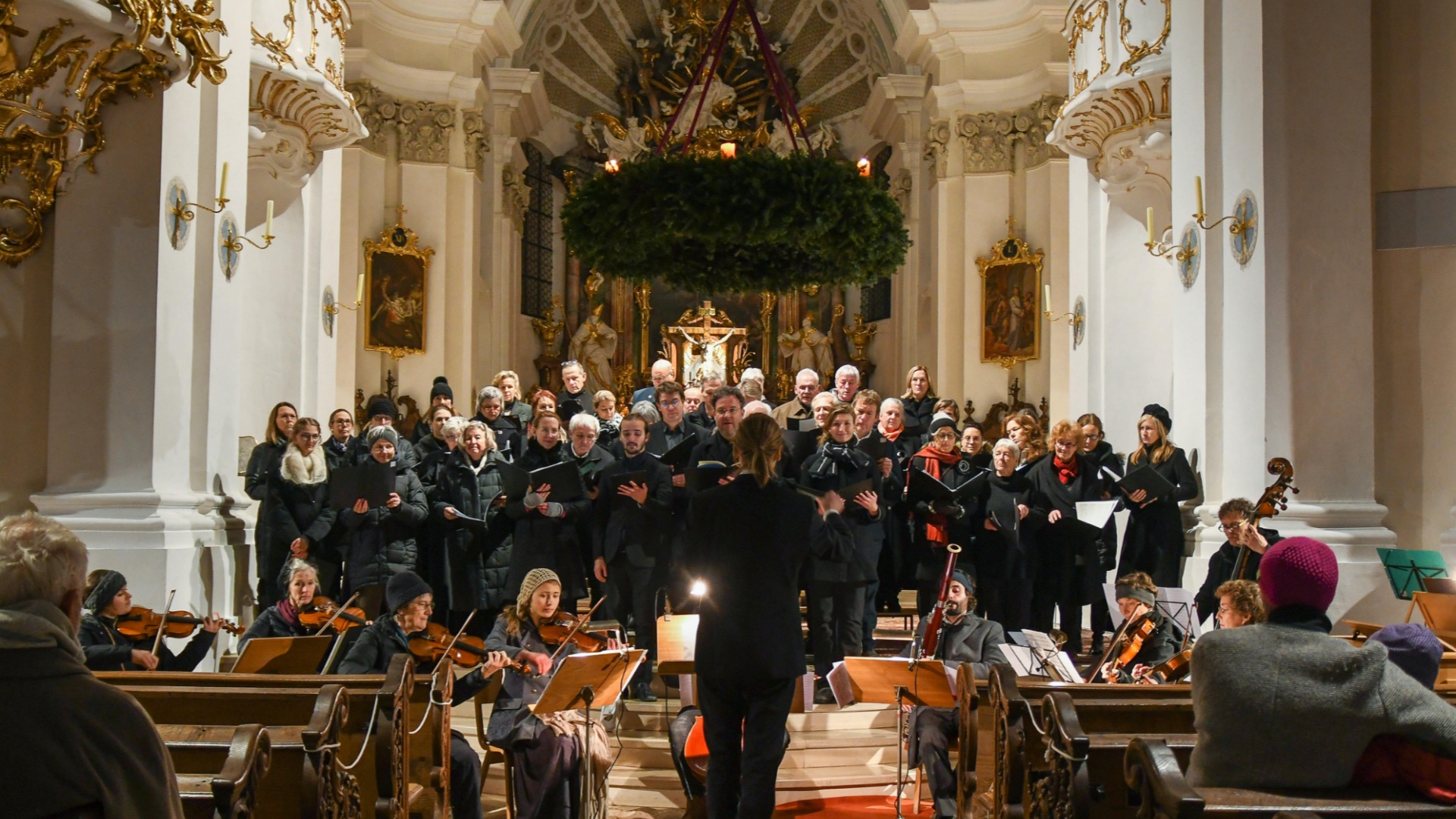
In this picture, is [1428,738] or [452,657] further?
[452,657]

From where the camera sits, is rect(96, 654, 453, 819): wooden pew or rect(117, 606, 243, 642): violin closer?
rect(96, 654, 453, 819): wooden pew

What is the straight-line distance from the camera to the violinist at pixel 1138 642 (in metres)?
5.77

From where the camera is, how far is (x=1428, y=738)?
2.79 m

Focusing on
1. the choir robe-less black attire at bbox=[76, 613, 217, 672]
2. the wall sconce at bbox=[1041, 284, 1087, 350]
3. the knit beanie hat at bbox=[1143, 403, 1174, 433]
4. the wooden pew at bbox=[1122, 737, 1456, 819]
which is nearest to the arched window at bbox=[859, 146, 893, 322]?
the wall sconce at bbox=[1041, 284, 1087, 350]

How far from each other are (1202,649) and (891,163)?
51.7 feet

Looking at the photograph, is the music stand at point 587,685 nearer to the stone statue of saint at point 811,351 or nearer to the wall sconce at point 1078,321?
the wall sconce at point 1078,321

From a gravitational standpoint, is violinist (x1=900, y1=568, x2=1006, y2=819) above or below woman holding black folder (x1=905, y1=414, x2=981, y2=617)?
below

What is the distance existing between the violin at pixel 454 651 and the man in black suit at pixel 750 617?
45.5 inches

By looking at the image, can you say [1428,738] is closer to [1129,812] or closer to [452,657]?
[1129,812]

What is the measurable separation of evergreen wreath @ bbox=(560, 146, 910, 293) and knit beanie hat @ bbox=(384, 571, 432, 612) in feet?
7.13

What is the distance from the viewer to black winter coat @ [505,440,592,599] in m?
7.16

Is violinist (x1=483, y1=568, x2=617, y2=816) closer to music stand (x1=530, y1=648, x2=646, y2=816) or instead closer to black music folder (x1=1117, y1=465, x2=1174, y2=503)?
music stand (x1=530, y1=648, x2=646, y2=816)

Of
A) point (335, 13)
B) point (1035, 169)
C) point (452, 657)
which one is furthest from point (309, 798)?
point (1035, 169)

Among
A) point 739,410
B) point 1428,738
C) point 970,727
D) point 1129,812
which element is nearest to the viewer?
point 1428,738
